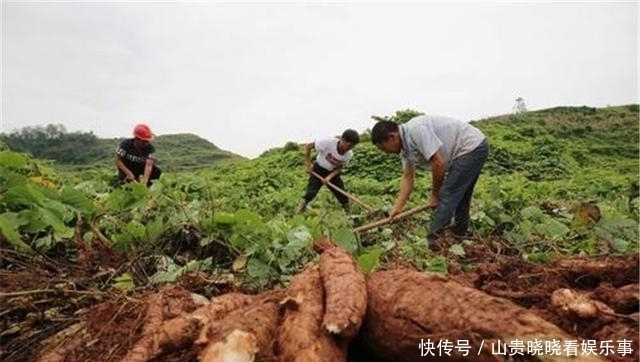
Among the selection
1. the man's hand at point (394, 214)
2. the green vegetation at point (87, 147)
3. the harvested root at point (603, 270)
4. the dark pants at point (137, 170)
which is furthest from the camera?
the green vegetation at point (87, 147)

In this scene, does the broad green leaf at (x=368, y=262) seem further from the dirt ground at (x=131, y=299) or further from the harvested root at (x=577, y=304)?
the harvested root at (x=577, y=304)

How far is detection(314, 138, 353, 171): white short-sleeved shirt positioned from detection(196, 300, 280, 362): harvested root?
18.5ft

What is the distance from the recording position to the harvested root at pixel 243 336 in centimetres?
157

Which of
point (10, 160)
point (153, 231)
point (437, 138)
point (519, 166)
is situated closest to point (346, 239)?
point (153, 231)

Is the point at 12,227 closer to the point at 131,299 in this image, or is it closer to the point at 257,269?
the point at 131,299

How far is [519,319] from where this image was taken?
143cm

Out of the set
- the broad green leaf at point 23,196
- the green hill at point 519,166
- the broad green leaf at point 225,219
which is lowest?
the green hill at point 519,166

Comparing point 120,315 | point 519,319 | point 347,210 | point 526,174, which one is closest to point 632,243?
point 519,319

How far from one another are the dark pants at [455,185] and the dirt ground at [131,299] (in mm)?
1907

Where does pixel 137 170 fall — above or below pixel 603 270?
above

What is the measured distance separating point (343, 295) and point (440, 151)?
290cm

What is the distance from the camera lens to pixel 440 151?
14.6 ft

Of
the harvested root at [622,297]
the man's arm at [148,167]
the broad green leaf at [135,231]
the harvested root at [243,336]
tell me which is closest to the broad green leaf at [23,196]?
the broad green leaf at [135,231]

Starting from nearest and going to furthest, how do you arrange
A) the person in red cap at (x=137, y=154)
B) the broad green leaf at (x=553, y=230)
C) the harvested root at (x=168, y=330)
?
the harvested root at (x=168, y=330) → the broad green leaf at (x=553, y=230) → the person in red cap at (x=137, y=154)
